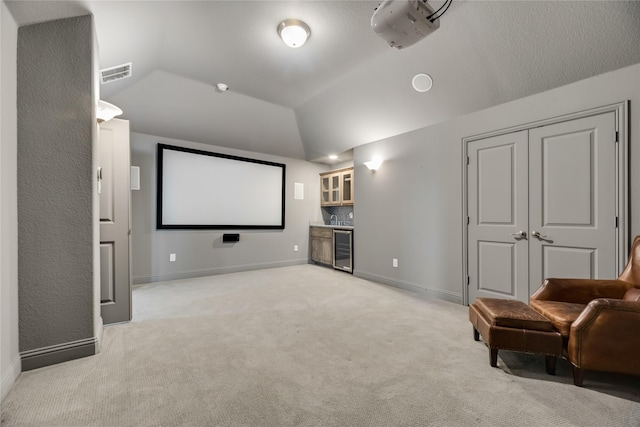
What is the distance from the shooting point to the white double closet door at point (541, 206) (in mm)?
2416

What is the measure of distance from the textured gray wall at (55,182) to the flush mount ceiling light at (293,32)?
1528 mm

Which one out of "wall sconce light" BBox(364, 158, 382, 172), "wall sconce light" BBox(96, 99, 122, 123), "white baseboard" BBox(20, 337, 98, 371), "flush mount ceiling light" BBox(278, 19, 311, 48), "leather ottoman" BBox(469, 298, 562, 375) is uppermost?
"flush mount ceiling light" BBox(278, 19, 311, 48)

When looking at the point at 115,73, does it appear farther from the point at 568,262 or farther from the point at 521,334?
the point at 568,262

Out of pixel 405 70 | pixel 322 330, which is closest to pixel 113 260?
pixel 322 330

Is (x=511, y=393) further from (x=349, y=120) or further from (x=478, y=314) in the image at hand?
(x=349, y=120)

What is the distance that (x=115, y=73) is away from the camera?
9.49ft

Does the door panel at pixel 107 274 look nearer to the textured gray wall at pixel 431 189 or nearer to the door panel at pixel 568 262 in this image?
the textured gray wall at pixel 431 189

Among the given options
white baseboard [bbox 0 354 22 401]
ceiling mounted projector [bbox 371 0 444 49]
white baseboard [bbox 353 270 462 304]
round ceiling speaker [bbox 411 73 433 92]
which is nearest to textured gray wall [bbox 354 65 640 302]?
white baseboard [bbox 353 270 462 304]

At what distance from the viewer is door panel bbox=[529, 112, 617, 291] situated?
239 cm

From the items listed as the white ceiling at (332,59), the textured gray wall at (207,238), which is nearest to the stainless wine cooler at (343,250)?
the textured gray wall at (207,238)

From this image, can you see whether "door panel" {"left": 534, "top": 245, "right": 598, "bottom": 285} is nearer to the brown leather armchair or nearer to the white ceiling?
the brown leather armchair

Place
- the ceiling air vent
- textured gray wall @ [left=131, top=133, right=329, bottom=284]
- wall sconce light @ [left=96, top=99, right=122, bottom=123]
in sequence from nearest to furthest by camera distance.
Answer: wall sconce light @ [left=96, top=99, right=122, bottom=123], the ceiling air vent, textured gray wall @ [left=131, top=133, right=329, bottom=284]

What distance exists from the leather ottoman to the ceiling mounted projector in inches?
78.8

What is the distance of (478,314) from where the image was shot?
2.14 m
